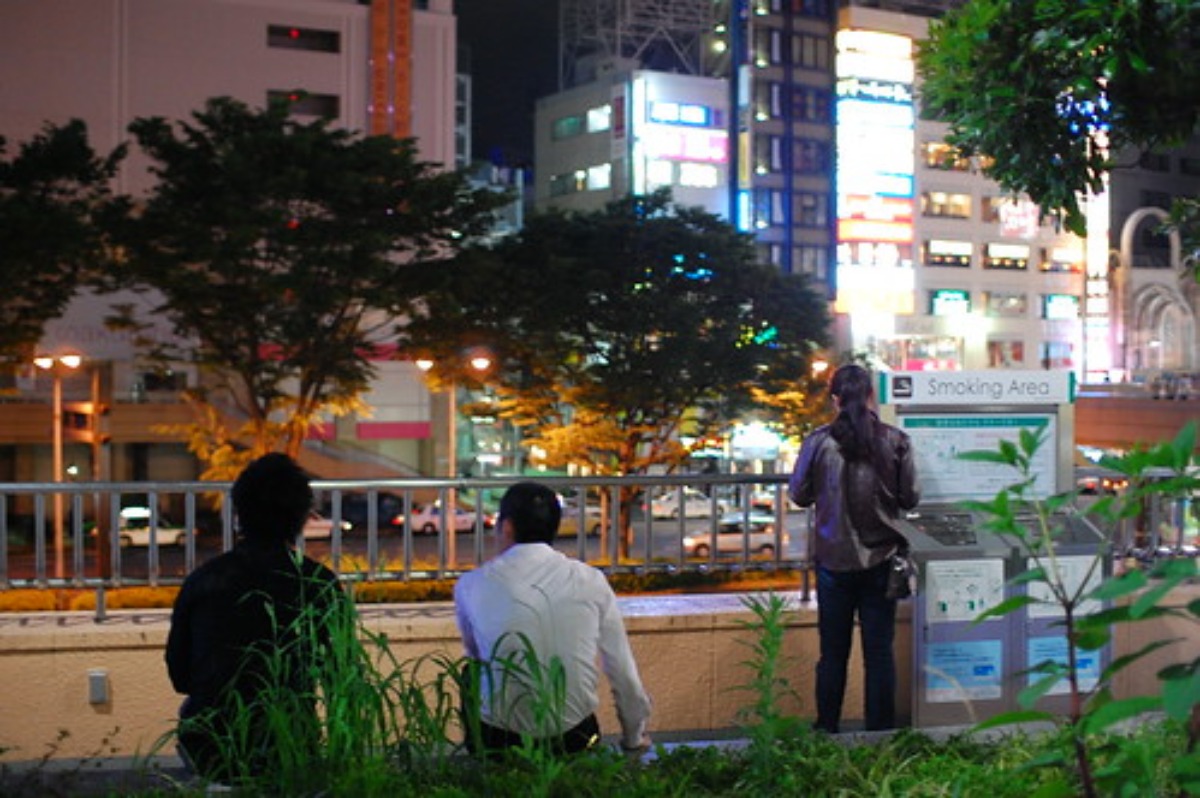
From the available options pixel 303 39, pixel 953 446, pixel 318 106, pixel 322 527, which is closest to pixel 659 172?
pixel 318 106

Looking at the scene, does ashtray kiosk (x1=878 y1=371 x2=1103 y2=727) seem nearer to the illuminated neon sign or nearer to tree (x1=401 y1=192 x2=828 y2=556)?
tree (x1=401 y1=192 x2=828 y2=556)

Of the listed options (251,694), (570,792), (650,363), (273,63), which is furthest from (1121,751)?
(273,63)

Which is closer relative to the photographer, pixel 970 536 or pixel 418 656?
pixel 970 536

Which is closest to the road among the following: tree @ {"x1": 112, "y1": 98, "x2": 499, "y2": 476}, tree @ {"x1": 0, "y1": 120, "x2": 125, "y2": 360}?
tree @ {"x1": 112, "y1": 98, "x2": 499, "y2": 476}

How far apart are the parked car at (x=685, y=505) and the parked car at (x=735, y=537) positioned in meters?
0.10

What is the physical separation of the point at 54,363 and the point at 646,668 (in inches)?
891

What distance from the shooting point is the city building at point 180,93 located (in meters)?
36.7

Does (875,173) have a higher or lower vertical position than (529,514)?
higher

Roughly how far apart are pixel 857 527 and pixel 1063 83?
2275 mm

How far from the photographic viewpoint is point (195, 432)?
2044 cm

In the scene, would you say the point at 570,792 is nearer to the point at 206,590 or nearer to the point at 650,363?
the point at 206,590

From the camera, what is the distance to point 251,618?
401cm

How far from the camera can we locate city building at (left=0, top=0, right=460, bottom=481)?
120 ft

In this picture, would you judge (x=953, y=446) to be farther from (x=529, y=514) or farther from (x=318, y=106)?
(x=318, y=106)
